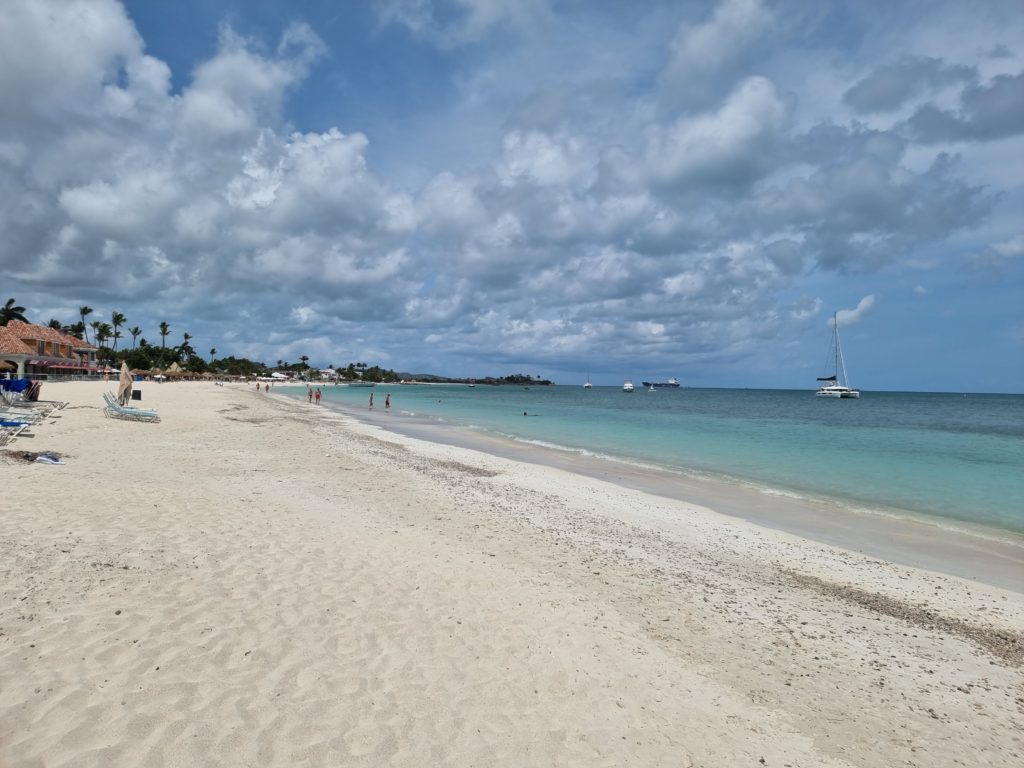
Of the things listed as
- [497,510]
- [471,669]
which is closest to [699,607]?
[471,669]

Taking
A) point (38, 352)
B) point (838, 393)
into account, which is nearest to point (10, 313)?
point (38, 352)

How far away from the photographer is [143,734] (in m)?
3.48

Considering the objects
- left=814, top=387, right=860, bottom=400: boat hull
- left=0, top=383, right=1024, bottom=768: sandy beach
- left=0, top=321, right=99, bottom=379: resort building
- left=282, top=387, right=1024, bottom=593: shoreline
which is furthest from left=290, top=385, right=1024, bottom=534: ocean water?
left=814, top=387, right=860, bottom=400: boat hull

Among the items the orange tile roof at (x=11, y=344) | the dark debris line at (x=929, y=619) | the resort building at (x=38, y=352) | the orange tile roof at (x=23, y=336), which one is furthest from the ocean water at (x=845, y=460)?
the orange tile roof at (x=23, y=336)

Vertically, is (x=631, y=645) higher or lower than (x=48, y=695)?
lower

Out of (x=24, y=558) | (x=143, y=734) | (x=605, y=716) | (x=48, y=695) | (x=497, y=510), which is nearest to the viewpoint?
(x=143, y=734)

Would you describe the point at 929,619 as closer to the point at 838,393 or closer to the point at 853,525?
the point at 853,525

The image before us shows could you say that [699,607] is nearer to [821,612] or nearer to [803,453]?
[821,612]

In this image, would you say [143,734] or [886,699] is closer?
[143,734]

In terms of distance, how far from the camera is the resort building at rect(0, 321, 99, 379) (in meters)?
54.9

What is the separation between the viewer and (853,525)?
42.9ft

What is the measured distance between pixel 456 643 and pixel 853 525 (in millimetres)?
11877

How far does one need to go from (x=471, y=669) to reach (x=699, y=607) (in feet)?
11.0

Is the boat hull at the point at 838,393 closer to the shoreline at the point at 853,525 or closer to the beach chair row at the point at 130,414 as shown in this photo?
the shoreline at the point at 853,525
